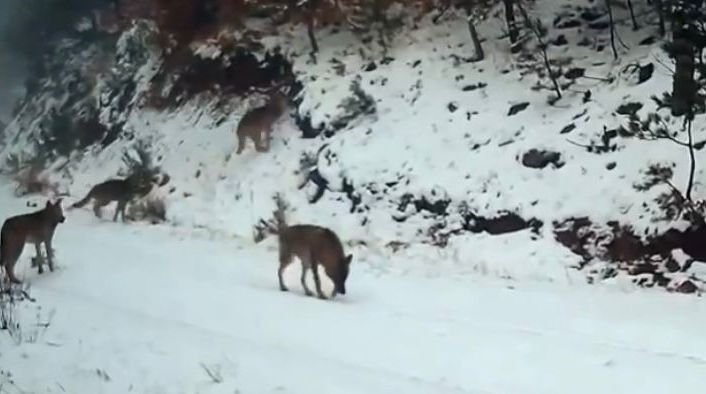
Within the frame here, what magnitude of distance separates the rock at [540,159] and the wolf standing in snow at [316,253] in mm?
4959

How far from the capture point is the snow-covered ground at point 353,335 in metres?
8.20

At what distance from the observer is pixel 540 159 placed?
16.2 metres

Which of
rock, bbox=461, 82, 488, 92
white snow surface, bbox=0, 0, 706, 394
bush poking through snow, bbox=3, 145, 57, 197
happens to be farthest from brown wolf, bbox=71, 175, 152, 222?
rock, bbox=461, 82, 488, 92

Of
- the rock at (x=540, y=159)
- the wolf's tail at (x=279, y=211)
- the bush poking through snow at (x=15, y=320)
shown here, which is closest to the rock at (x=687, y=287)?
the rock at (x=540, y=159)

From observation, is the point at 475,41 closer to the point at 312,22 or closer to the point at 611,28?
the point at 611,28

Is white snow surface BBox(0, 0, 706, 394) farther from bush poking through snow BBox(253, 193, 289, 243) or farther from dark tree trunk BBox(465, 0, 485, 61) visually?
dark tree trunk BBox(465, 0, 485, 61)

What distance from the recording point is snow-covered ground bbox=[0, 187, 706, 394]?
820 cm

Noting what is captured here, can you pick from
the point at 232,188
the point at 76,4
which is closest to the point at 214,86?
the point at 232,188

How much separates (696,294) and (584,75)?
780 centimetres

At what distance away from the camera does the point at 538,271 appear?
44.1ft

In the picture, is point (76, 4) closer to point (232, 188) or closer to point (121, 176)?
point (121, 176)

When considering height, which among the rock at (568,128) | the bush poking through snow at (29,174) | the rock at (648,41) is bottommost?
the bush poking through snow at (29,174)

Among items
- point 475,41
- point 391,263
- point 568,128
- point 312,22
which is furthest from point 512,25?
point 391,263

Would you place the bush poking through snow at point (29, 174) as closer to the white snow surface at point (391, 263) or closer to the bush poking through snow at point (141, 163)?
the white snow surface at point (391, 263)
